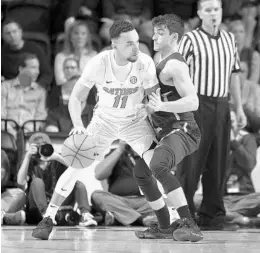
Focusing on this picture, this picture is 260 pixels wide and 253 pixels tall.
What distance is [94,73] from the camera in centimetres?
545

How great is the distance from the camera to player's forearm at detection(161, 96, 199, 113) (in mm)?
5054

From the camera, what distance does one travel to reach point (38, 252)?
14.2ft

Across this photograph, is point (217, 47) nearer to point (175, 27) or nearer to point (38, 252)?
point (175, 27)

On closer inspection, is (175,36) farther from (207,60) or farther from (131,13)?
(131,13)

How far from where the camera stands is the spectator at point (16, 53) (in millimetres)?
8633

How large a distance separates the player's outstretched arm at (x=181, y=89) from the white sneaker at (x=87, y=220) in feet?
6.50

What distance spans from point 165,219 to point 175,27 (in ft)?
4.45

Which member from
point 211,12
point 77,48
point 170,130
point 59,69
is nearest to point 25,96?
point 59,69

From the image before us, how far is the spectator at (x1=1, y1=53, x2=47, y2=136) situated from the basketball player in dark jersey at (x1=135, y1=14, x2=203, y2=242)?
307cm

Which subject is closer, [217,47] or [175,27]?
[175,27]

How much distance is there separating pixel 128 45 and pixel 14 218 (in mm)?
2404

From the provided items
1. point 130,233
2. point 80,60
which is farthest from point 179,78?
point 80,60

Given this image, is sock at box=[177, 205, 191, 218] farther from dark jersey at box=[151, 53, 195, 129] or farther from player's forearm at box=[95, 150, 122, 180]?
player's forearm at box=[95, 150, 122, 180]

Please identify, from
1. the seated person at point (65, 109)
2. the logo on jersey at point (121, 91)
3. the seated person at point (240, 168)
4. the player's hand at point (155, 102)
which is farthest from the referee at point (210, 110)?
the seated person at point (65, 109)
